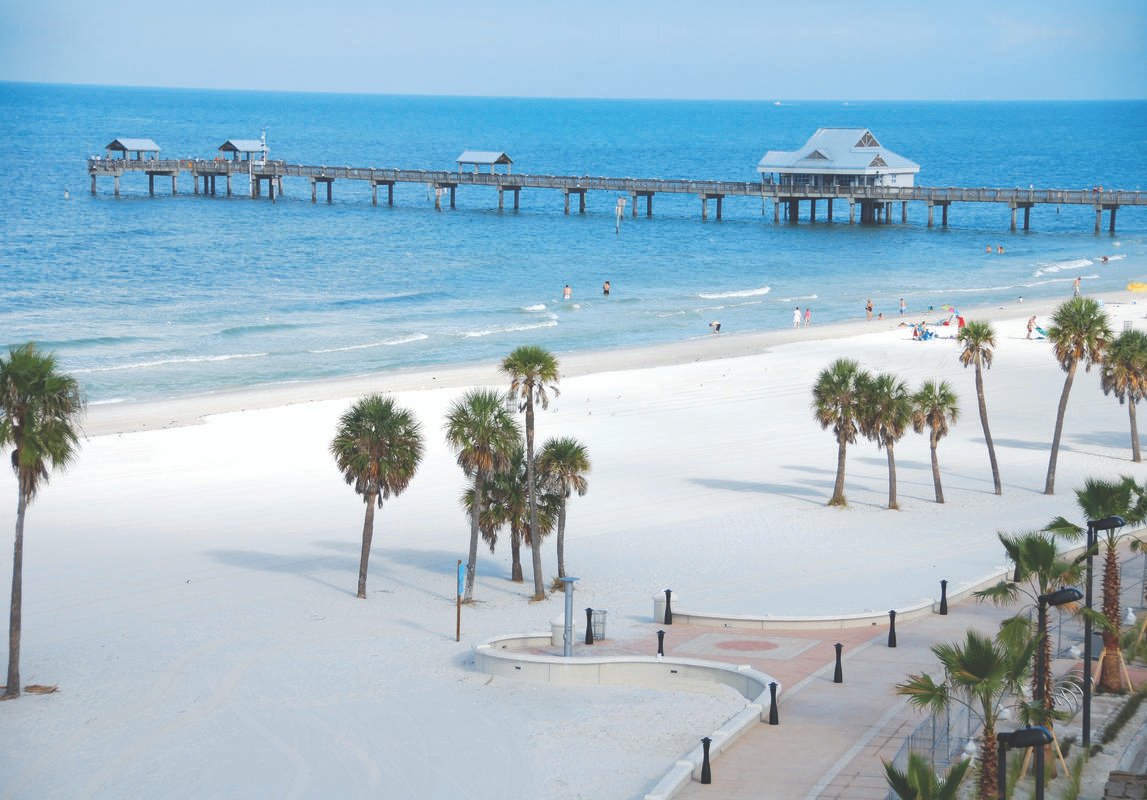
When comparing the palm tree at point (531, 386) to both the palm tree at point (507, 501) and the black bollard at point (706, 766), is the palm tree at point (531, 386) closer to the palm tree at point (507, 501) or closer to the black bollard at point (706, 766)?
the palm tree at point (507, 501)

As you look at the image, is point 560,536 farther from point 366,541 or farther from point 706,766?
point 706,766

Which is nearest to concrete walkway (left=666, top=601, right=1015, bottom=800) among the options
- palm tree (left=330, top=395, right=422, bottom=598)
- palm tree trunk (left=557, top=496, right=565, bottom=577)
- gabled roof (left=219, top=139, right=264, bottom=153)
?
palm tree trunk (left=557, top=496, right=565, bottom=577)

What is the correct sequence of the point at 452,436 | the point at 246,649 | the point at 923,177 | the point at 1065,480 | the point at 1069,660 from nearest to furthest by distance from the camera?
the point at 1069,660
the point at 246,649
the point at 452,436
the point at 1065,480
the point at 923,177

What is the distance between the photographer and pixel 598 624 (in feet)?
72.8

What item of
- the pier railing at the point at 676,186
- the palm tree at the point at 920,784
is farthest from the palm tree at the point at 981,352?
the pier railing at the point at 676,186

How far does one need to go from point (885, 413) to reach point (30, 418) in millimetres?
17902

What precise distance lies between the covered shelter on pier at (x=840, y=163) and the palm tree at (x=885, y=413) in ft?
213

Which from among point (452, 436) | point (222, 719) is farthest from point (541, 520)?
point (222, 719)

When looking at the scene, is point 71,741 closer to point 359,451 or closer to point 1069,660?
point 359,451

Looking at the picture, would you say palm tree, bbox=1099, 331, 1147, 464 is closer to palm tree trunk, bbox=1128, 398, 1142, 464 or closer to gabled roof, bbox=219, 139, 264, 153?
palm tree trunk, bbox=1128, 398, 1142, 464

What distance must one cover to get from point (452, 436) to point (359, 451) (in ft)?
5.37

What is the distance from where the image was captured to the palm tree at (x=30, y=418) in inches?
787

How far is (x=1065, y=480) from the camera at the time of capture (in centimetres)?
3378

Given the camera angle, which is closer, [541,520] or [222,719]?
[222,719]
